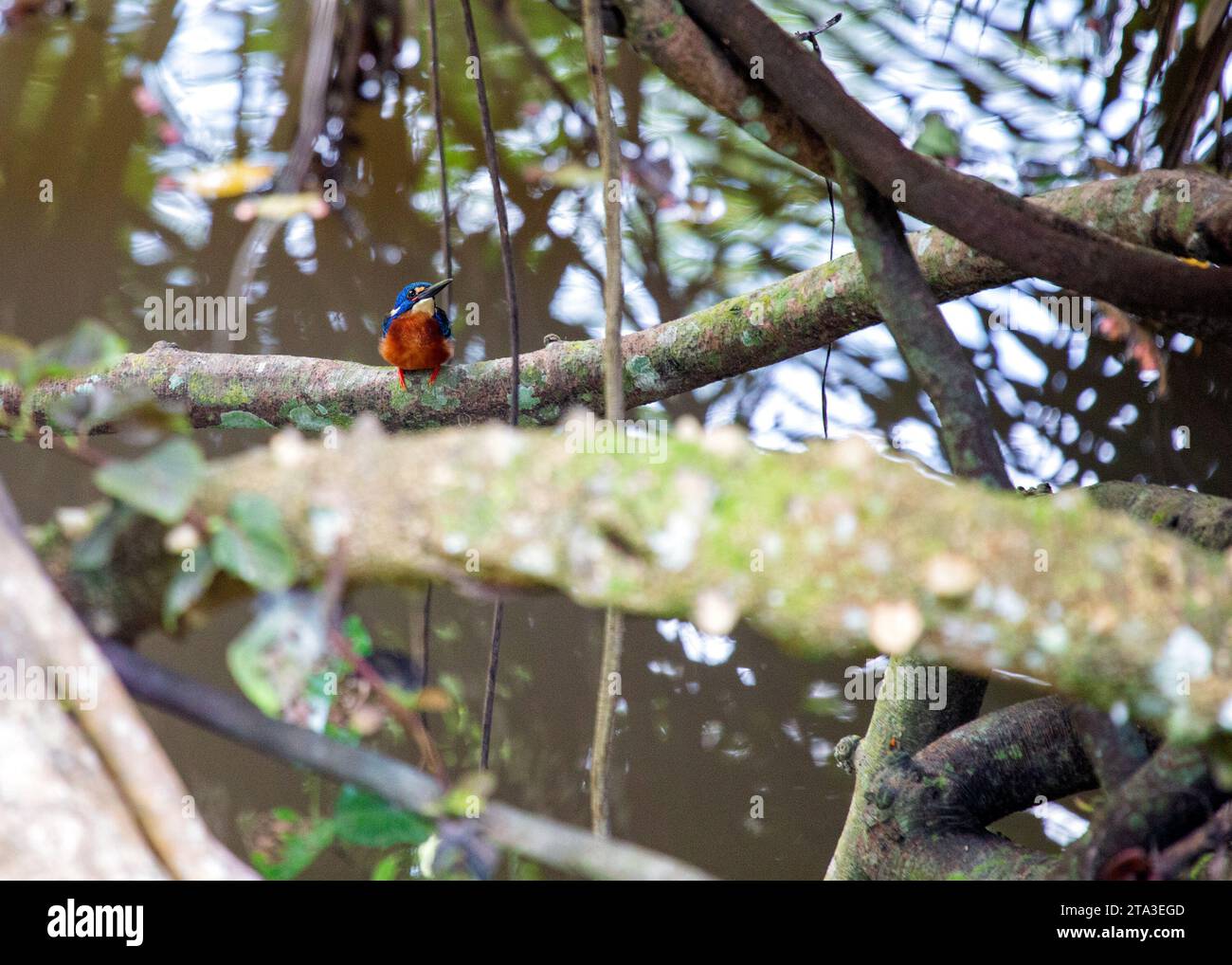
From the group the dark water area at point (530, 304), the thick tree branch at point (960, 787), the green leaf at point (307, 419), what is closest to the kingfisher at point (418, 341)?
the green leaf at point (307, 419)

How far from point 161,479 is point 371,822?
1.27ft

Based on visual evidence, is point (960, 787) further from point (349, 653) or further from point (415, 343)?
point (415, 343)

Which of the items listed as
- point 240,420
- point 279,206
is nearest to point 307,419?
point 240,420

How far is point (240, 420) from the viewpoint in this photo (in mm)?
2500

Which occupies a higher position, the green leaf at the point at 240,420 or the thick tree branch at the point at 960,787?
the green leaf at the point at 240,420

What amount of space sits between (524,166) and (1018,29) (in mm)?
1472

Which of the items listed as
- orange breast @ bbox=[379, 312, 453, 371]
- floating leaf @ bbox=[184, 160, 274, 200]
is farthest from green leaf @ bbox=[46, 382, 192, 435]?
floating leaf @ bbox=[184, 160, 274, 200]

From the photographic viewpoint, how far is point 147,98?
10.5 ft

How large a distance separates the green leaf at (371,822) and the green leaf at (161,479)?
0.32 m

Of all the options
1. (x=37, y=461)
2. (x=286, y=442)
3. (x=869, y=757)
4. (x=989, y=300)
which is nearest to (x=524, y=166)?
(x=989, y=300)

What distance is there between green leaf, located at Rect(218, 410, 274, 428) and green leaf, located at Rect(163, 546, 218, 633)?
158 centimetres

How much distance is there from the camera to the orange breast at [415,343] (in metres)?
2.28

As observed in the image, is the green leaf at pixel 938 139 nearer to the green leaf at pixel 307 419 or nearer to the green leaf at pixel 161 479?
the green leaf at pixel 307 419
